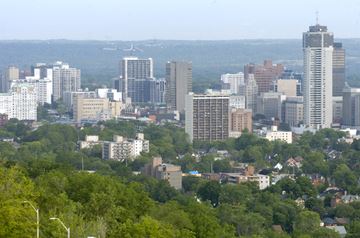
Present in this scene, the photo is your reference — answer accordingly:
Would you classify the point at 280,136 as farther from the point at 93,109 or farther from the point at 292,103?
the point at 93,109

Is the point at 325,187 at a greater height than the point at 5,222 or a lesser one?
lesser

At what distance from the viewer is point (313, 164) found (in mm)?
50594

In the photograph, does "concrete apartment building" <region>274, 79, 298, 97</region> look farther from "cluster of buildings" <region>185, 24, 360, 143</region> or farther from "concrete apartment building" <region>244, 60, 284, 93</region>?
"concrete apartment building" <region>244, 60, 284, 93</region>

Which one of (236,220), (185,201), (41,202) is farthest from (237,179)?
(41,202)

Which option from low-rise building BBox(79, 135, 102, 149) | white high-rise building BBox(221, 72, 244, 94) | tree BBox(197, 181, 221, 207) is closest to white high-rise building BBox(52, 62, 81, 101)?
white high-rise building BBox(221, 72, 244, 94)

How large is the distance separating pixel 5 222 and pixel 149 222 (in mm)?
2727

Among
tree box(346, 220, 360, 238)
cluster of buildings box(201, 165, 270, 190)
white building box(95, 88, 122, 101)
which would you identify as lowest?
white building box(95, 88, 122, 101)

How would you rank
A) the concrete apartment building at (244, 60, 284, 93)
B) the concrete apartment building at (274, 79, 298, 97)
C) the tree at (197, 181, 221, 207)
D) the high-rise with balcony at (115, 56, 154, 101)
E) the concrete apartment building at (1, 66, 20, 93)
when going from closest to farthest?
the tree at (197, 181, 221, 207) → the concrete apartment building at (274, 79, 298, 97) → the concrete apartment building at (244, 60, 284, 93) → the high-rise with balcony at (115, 56, 154, 101) → the concrete apartment building at (1, 66, 20, 93)

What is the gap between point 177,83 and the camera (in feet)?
291

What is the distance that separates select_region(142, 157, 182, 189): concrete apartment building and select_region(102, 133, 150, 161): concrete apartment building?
5.09 meters

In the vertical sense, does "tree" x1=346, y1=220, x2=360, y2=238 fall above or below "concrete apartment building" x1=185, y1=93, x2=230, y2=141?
above

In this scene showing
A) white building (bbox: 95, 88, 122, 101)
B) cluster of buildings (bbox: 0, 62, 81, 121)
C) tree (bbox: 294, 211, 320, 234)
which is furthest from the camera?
white building (bbox: 95, 88, 122, 101)

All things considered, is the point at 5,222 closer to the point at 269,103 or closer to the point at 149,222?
the point at 149,222

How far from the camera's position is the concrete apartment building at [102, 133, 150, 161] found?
55644 mm
